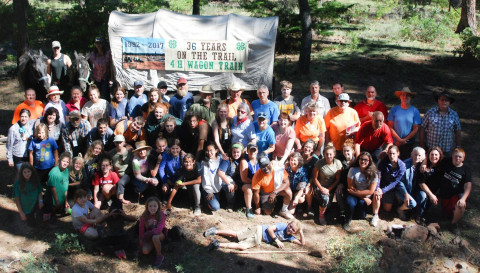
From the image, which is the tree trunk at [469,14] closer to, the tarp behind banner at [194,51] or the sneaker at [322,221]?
the tarp behind banner at [194,51]

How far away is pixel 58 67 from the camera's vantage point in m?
9.45

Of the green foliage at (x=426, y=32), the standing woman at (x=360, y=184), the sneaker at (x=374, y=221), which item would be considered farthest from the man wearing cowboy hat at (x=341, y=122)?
the green foliage at (x=426, y=32)

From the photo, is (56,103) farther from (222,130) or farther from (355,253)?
(355,253)

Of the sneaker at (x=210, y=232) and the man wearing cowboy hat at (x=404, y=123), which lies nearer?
the sneaker at (x=210, y=232)

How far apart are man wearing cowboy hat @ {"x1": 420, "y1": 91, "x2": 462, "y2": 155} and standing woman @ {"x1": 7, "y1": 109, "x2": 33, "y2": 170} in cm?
655

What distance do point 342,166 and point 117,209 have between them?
3567mm

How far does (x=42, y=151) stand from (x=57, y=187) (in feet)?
2.25

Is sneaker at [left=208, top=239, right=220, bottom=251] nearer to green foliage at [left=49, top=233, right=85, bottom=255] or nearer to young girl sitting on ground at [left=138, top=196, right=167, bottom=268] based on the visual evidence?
young girl sitting on ground at [left=138, top=196, right=167, bottom=268]

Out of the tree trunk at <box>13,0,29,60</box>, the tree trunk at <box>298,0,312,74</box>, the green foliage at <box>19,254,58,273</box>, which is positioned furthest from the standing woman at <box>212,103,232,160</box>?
the tree trunk at <box>13,0,29,60</box>

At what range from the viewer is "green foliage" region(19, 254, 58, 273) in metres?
5.87

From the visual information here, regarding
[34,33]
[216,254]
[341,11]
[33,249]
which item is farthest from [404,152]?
[34,33]

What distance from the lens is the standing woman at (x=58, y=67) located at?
9422mm

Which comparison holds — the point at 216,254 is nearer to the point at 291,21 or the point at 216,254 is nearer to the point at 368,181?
the point at 368,181

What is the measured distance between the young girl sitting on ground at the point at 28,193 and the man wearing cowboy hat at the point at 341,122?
15.5ft
